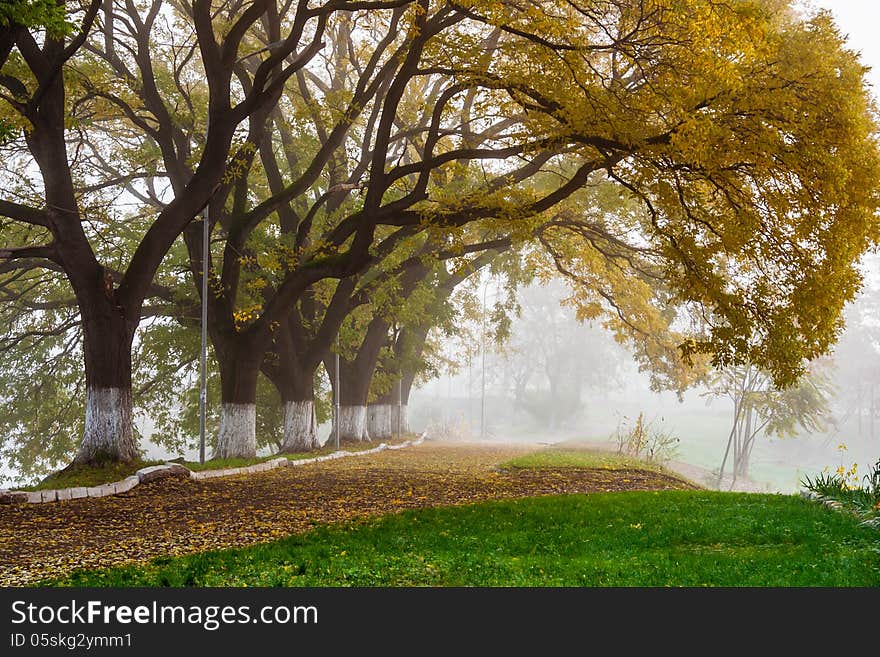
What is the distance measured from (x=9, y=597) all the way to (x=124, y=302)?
9528 millimetres

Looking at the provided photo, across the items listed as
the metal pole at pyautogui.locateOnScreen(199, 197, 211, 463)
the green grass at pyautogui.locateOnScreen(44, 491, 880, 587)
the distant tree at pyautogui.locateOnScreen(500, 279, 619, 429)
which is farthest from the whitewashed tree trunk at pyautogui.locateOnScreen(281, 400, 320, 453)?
the distant tree at pyautogui.locateOnScreen(500, 279, 619, 429)

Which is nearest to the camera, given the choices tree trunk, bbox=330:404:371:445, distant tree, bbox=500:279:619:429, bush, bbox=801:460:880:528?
bush, bbox=801:460:880:528

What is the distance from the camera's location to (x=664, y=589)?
20.2 ft

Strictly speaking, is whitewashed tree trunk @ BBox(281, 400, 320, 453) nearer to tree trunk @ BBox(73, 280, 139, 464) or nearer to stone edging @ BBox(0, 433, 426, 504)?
stone edging @ BBox(0, 433, 426, 504)

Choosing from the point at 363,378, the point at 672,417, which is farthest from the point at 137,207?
the point at 672,417

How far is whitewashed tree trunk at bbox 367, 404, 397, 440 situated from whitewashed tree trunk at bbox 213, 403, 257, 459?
1305cm

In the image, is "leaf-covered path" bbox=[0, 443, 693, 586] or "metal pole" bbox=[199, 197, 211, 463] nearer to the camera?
"leaf-covered path" bbox=[0, 443, 693, 586]

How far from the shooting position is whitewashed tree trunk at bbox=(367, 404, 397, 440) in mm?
32344

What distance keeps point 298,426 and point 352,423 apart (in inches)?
205

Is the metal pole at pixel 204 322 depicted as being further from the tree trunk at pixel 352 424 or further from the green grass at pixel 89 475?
the tree trunk at pixel 352 424

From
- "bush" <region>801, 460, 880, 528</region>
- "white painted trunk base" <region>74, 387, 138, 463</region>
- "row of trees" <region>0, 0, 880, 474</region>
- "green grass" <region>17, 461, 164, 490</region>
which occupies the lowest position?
"green grass" <region>17, 461, 164, 490</region>

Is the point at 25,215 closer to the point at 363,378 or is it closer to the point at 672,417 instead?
the point at 363,378

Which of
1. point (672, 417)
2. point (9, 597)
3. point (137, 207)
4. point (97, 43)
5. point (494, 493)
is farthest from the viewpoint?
point (672, 417)

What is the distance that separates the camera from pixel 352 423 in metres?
27.5
